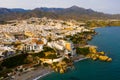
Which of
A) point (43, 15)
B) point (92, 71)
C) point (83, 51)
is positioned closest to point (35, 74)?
point (92, 71)

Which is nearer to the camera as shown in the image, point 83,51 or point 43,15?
point 83,51

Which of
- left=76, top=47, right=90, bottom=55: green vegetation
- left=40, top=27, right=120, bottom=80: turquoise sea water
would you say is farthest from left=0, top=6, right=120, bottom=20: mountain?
left=40, top=27, right=120, bottom=80: turquoise sea water

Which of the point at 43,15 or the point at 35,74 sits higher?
the point at 43,15

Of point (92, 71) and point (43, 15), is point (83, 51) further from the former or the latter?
point (43, 15)

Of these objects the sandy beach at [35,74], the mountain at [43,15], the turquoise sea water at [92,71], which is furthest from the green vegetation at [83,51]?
the mountain at [43,15]

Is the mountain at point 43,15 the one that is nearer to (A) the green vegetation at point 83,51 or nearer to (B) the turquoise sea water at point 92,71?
(A) the green vegetation at point 83,51

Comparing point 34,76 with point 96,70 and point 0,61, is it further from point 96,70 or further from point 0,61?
point 96,70

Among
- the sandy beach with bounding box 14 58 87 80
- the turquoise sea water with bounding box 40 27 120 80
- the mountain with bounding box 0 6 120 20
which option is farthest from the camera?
the mountain with bounding box 0 6 120 20

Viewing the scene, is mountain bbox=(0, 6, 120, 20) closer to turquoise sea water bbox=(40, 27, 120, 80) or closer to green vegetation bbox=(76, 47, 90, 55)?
green vegetation bbox=(76, 47, 90, 55)

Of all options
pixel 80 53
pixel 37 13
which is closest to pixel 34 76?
pixel 80 53

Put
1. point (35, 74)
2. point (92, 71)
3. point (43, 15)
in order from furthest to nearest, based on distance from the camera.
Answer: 1. point (43, 15)
2. point (92, 71)
3. point (35, 74)

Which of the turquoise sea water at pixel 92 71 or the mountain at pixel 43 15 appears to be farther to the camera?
the mountain at pixel 43 15

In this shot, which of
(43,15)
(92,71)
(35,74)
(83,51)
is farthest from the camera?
(43,15)

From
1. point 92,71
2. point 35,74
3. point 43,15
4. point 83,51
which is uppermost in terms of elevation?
point 43,15
